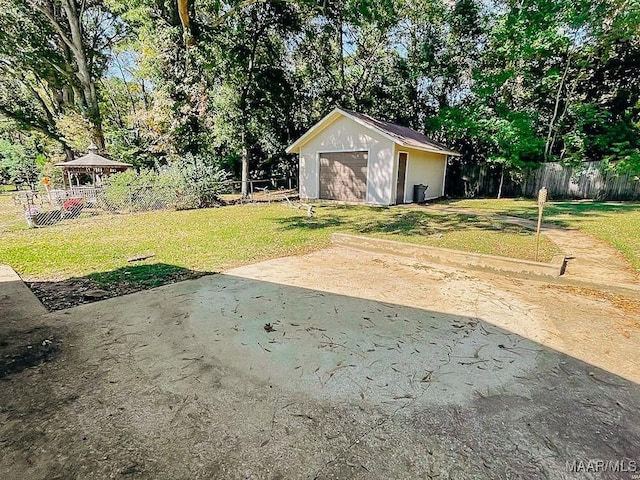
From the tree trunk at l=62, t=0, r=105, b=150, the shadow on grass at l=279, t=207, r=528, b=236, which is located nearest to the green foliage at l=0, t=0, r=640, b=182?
the tree trunk at l=62, t=0, r=105, b=150

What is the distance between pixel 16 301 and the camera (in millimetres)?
3867

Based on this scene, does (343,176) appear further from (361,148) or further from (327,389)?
(327,389)

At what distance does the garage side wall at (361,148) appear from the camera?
1357 centimetres

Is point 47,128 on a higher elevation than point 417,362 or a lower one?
higher

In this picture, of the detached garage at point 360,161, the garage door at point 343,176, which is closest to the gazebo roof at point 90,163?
the detached garage at point 360,161

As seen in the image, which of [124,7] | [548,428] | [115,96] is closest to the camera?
[548,428]

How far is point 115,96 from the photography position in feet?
87.2

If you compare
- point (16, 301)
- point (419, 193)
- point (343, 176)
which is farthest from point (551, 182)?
point (16, 301)

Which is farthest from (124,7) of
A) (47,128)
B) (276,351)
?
(276,351)

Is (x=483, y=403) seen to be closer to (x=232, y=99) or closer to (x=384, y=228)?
(x=384, y=228)

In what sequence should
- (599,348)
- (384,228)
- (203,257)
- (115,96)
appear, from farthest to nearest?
(115,96) → (384,228) → (203,257) → (599,348)

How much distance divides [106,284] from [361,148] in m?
11.5

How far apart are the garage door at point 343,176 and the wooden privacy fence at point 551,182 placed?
316 inches

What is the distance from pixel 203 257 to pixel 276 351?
3.64 meters
